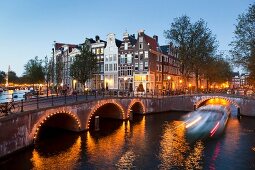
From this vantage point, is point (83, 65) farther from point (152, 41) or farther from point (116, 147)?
point (116, 147)

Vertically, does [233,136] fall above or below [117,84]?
below

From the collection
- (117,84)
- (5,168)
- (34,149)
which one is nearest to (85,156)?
(34,149)

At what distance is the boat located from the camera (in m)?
30.9

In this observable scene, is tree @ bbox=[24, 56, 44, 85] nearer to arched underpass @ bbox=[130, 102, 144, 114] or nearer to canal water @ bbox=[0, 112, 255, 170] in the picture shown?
arched underpass @ bbox=[130, 102, 144, 114]

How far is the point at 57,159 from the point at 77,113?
10.0 meters

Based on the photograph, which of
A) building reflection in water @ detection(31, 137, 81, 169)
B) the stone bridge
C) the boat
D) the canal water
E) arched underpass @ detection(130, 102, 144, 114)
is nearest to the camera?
building reflection in water @ detection(31, 137, 81, 169)

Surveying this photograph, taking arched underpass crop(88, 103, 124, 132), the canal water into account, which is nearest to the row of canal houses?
arched underpass crop(88, 103, 124, 132)

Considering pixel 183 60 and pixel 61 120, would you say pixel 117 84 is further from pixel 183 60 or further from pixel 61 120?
pixel 61 120

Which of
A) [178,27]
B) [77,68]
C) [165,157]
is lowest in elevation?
[165,157]

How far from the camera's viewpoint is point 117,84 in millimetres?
74000

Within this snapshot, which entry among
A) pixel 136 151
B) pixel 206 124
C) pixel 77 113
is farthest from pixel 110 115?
pixel 136 151

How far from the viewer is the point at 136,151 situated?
26.0m

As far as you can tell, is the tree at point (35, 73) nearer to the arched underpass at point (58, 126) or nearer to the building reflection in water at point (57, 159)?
the arched underpass at point (58, 126)

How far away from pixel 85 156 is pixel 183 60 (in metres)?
41.5
